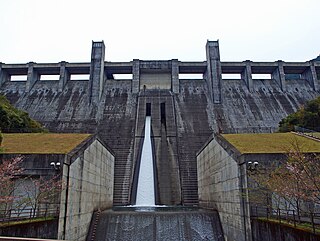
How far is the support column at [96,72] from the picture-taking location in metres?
33.1

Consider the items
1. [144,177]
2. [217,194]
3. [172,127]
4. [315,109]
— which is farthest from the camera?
[172,127]

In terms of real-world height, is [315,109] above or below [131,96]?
below

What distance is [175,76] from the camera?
34750mm

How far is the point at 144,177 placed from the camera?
20109 mm

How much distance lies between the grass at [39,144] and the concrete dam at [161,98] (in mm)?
7563

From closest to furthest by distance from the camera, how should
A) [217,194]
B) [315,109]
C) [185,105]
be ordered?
[217,194] < [315,109] < [185,105]

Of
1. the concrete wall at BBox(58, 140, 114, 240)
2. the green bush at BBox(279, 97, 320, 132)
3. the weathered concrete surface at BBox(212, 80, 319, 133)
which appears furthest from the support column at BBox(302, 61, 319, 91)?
the concrete wall at BBox(58, 140, 114, 240)

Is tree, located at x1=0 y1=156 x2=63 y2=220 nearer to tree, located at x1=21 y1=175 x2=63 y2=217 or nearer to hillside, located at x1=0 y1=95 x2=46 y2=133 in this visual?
tree, located at x1=21 y1=175 x2=63 y2=217

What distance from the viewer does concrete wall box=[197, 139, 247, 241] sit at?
10.6 m

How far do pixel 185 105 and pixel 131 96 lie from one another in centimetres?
665

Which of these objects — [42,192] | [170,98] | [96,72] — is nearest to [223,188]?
[42,192]

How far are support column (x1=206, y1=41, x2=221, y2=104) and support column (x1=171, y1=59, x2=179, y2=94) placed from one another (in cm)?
383

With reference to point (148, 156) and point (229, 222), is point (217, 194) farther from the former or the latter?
point (148, 156)

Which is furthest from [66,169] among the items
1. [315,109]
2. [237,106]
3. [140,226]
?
[237,106]
